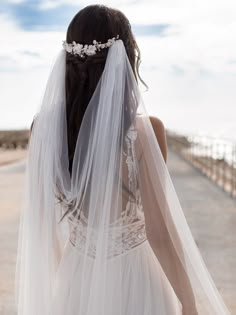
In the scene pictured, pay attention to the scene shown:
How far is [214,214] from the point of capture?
11461 millimetres

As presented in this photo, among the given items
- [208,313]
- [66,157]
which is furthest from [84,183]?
[208,313]

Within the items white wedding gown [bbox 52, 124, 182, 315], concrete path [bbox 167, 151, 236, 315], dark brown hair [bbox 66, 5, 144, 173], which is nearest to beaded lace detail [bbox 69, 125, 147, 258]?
white wedding gown [bbox 52, 124, 182, 315]

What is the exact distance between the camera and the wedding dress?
2.44 metres

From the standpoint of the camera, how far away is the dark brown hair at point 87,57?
2395mm

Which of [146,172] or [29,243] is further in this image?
[29,243]

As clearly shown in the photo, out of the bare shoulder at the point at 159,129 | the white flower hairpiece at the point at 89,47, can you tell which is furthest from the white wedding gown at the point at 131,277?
the white flower hairpiece at the point at 89,47

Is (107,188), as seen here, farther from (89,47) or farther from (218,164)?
(218,164)

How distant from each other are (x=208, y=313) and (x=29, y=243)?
669 millimetres

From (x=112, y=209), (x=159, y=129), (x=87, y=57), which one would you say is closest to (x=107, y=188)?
(x=112, y=209)

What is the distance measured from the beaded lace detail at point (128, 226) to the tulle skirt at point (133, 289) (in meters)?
0.03

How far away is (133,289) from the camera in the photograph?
250 cm

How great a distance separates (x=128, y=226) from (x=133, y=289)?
0.21m

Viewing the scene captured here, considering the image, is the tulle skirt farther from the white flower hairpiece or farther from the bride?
the white flower hairpiece

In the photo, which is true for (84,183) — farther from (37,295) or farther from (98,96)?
(37,295)
